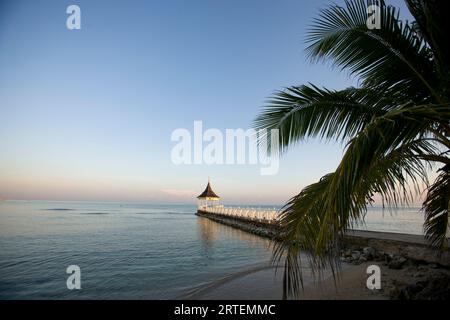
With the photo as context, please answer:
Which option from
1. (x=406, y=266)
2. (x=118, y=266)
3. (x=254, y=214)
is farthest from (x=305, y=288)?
(x=254, y=214)

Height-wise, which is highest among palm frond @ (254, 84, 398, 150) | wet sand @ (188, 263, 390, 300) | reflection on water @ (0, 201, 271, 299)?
palm frond @ (254, 84, 398, 150)

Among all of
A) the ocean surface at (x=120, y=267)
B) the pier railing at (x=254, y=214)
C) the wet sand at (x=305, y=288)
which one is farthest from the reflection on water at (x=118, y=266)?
the pier railing at (x=254, y=214)

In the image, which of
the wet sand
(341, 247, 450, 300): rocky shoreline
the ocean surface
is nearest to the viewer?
(341, 247, 450, 300): rocky shoreline

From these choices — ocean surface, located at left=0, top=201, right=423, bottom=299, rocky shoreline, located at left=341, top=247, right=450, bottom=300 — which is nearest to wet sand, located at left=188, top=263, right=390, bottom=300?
rocky shoreline, located at left=341, top=247, right=450, bottom=300

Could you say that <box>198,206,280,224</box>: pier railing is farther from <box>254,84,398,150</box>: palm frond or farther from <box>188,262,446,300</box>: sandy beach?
<box>254,84,398,150</box>: palm frond

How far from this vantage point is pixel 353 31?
12.3ft

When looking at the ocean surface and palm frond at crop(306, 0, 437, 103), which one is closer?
palm frond at crop(306, 0, 437, 103)

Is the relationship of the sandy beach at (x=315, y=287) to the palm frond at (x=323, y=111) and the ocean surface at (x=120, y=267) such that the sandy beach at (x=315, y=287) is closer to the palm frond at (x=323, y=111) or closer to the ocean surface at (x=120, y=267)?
the ocean surface at (x=120, y=267)

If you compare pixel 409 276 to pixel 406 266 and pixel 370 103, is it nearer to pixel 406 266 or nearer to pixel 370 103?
pixel 406 266

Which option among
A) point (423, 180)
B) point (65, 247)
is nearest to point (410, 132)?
point (423, 180)

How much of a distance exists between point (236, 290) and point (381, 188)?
695 centimetres

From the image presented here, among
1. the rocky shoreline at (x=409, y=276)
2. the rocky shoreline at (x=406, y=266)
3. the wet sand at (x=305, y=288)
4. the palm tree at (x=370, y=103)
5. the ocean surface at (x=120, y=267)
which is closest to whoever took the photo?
the palm tree at (x=370, y=103)

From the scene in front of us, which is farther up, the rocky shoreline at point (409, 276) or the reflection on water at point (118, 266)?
the rocky shoreline at point (409, 276)
